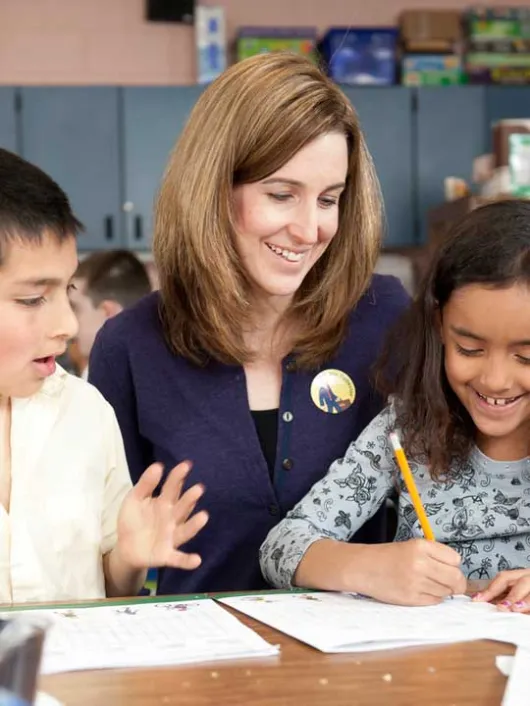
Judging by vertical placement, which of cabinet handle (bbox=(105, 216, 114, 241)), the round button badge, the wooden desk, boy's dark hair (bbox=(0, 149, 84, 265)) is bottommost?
cabinet handle (bbox=(105, 216, 114, 241))

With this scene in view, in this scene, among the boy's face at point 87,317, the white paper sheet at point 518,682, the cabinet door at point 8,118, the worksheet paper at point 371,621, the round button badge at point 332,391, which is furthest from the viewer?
the cabinet door at point 8,118

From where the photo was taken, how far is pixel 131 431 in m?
1.73

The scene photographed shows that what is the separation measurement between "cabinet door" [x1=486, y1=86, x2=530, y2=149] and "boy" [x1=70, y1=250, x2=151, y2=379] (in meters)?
2.54

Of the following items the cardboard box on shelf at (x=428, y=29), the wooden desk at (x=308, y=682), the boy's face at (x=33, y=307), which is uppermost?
the cardboard box on shelf at (x=428, y=29)

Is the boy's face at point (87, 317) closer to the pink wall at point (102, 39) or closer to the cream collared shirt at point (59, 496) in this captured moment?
the cream collared shirt at point (59, 496)

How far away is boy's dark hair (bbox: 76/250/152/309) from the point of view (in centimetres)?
342

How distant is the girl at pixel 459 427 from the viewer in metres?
1.38

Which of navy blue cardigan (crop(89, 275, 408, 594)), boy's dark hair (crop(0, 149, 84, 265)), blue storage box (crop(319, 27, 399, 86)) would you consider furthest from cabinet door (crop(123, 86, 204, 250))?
boy's dark hair (crop(0, 149, 84, 265))

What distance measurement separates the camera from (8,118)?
16.9 ft

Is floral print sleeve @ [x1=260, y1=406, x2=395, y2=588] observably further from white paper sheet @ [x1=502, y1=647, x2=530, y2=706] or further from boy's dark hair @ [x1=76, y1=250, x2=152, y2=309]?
boy's dark hair @ [x1=76, y1=250, x2=152, y2=309]

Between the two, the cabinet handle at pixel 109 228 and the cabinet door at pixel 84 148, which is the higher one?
the cabinet door at pixel 84 148

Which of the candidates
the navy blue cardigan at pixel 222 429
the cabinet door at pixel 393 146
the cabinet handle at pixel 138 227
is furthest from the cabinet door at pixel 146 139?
the navy blue cardigan at pixel 222 429

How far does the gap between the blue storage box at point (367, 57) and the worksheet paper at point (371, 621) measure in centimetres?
430

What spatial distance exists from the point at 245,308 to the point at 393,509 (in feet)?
1.32
